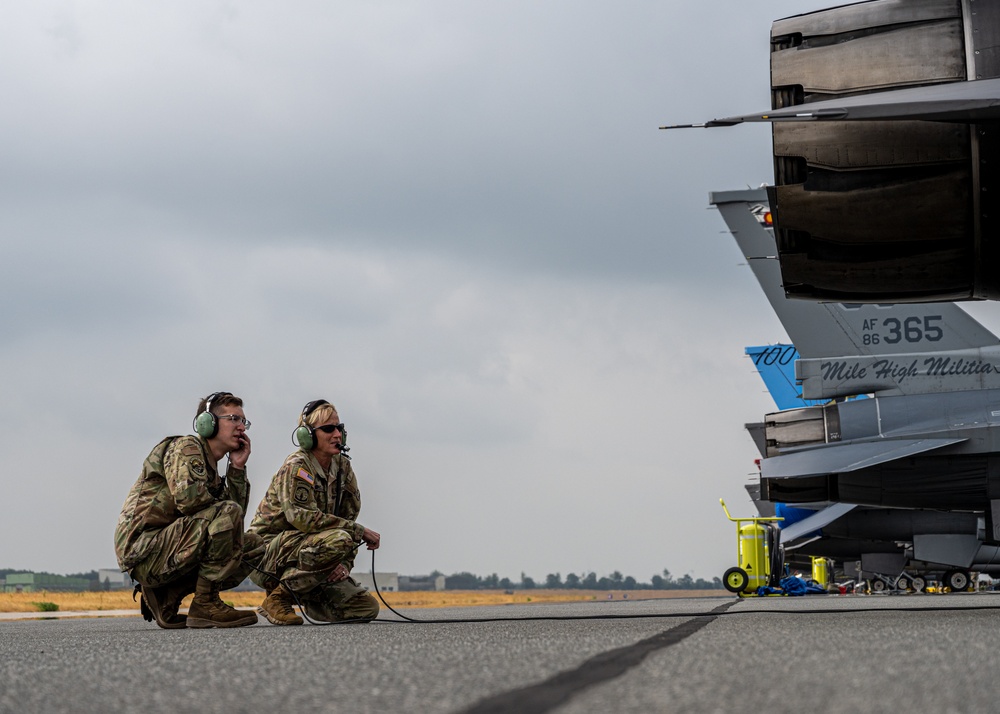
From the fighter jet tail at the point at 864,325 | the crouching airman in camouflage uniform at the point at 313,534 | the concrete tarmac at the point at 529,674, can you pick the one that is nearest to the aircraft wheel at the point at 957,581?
the fighter jet tail at the point at 864,325

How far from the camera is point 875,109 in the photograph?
4.75 m

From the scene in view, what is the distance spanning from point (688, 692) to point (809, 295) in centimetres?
396

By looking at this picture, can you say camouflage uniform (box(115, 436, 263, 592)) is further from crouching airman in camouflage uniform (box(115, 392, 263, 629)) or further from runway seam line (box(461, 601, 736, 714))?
runway seam line (box(461, 601, 736, 714))

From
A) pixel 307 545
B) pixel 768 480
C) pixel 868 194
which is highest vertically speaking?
pixel 868 194

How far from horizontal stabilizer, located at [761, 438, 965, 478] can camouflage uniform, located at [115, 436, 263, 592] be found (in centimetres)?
763

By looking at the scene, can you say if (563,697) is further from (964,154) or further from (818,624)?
(964,154)

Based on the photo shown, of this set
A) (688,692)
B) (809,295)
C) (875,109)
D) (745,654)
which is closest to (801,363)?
(809,295)

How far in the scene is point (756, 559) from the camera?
75.1ft

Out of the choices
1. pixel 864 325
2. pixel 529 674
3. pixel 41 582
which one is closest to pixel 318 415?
pixel 529 674

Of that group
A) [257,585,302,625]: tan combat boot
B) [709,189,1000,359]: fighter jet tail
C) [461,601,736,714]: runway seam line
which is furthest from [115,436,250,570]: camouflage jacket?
[709,189,1000,359]: fighter jet tail

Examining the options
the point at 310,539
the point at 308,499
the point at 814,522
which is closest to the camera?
the point at 310,539

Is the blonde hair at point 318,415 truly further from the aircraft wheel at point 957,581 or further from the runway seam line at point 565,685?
the aircraft wheel at point 957,581

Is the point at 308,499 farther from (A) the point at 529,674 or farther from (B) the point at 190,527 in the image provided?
(A) the point at 529,674

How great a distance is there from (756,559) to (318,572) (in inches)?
701
